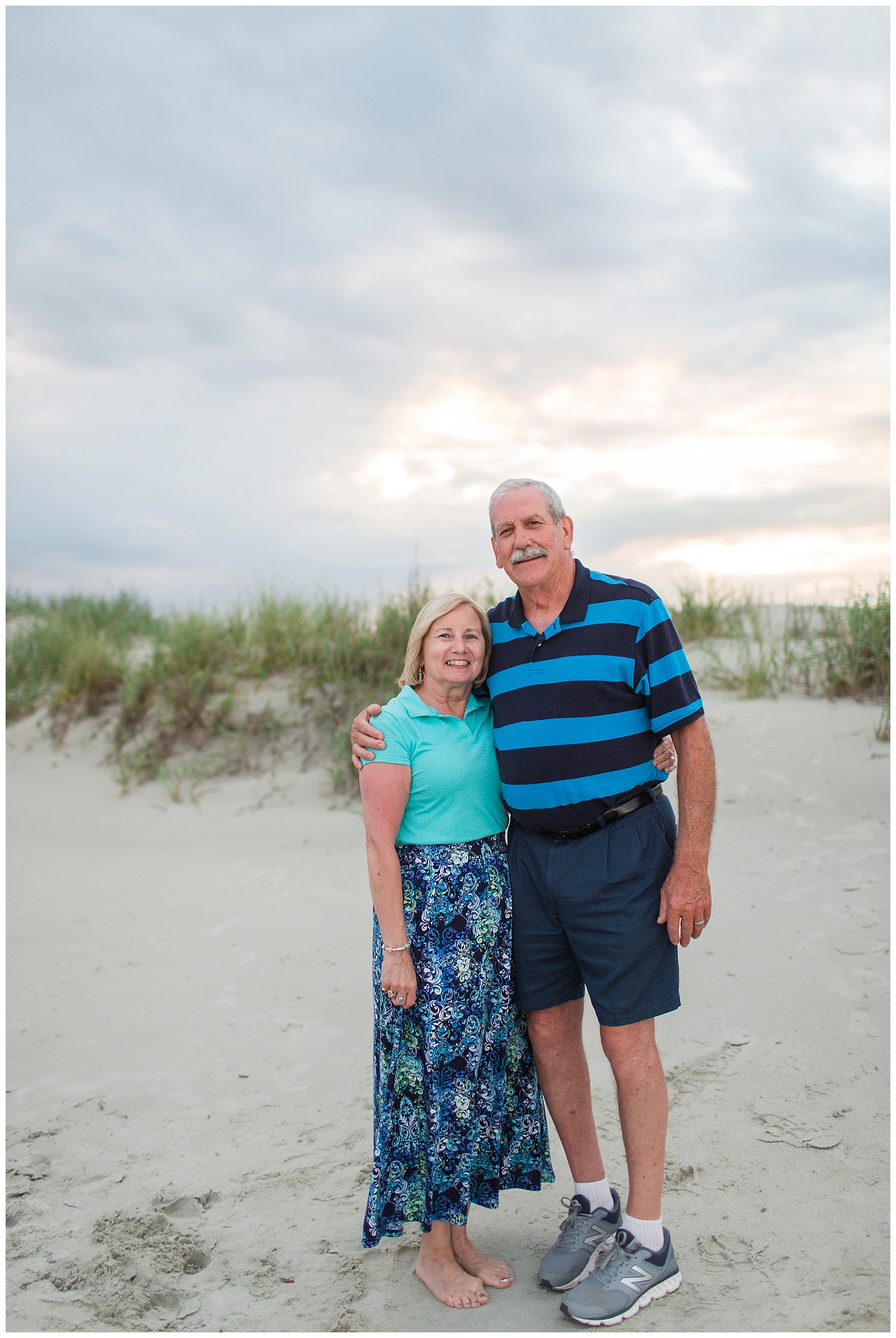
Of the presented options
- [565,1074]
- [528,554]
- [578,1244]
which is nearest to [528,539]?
[528,554]

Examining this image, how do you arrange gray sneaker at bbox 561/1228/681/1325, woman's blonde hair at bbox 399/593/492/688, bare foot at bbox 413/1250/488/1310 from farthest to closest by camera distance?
woman's blonde hair at bbox 399/593/492/688 → bare foot at bbox 413/1250/488/1310 → gray sneaker at bbox 561/1228/681/1325

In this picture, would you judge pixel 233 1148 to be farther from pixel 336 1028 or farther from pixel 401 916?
pixel 401 916

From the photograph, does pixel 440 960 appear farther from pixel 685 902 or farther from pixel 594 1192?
pixel 594 1192

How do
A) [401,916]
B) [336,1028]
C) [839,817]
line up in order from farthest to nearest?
[839,817] < [336,1028] < [401,916]

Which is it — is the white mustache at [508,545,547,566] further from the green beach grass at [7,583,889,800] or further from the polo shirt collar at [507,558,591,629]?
the green beach grass at [7,583,889,800]

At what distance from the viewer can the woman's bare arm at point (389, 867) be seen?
2.85 meters

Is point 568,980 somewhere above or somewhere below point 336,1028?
above

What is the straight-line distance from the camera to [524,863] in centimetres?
304

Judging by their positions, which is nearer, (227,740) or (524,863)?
(524,863)

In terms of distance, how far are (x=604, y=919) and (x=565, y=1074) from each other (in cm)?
60

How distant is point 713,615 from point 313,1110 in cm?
688

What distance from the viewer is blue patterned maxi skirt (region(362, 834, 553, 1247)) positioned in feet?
9.52

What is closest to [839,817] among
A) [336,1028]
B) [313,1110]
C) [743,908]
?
[743,908]

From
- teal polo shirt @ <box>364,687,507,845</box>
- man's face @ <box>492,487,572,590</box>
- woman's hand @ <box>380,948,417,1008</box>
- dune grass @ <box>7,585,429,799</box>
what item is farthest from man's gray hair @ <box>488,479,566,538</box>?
dune grass @ <box>7,585,429,799</box>
